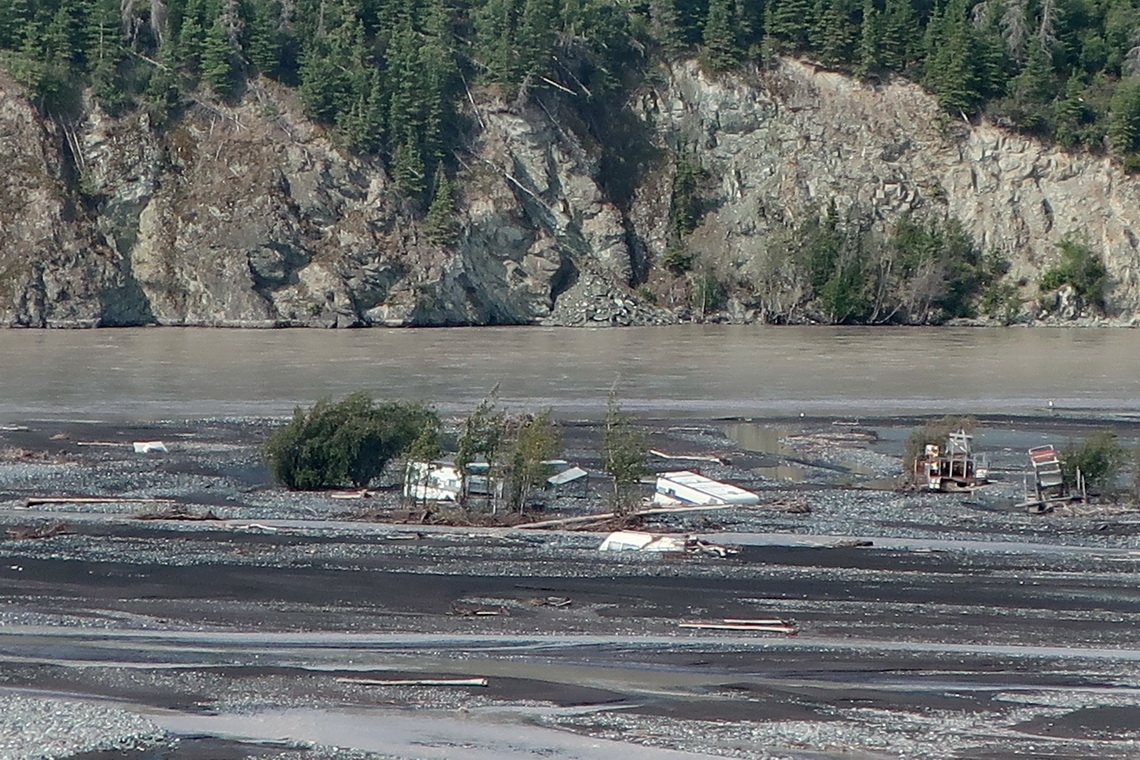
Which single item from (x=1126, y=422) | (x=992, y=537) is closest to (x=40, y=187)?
(x=1126, y=422)

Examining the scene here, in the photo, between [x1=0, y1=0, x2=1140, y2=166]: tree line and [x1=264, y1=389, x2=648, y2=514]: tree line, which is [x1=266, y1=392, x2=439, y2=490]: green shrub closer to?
[x1=264, y1=389, x2=648, y2=514]: tree line

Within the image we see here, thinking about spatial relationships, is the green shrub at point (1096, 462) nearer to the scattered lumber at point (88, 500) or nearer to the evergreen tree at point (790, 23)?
the scattered lumber at point (88, 500)

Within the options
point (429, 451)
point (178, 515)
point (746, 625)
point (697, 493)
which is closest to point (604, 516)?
point (697, 493)

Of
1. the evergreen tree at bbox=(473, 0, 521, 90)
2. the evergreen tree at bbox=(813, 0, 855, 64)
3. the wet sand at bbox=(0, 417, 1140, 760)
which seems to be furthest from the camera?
the evergreen tree at bbox=(813, 0, 855, 64)

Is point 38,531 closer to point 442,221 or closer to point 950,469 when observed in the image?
point 950,469

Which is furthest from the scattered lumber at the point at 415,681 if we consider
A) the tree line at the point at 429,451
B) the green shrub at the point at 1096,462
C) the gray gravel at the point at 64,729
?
the green shrub at the point at 1096,462

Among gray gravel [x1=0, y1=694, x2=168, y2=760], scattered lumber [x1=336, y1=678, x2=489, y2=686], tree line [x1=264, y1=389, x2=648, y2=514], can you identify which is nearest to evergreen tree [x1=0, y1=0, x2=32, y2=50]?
tree line [x1=264, y1=389, x2=648, y2=514]
